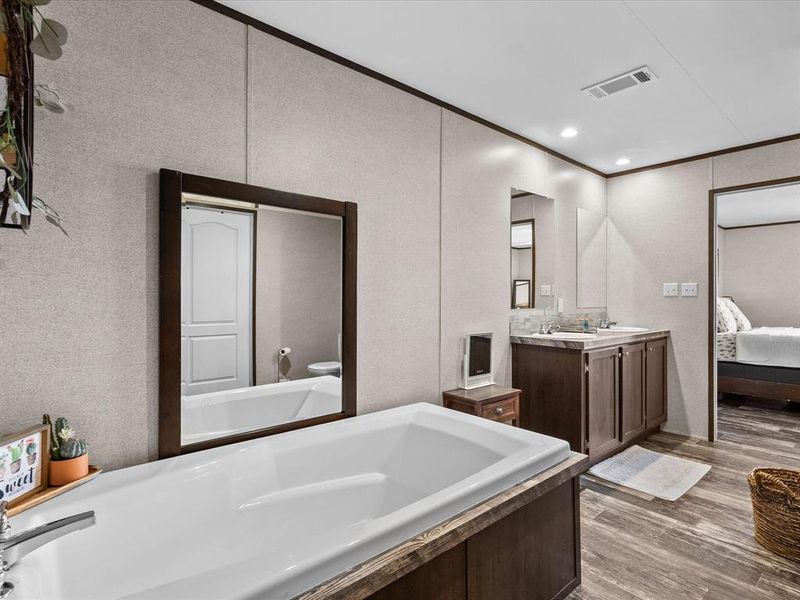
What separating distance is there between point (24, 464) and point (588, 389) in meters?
2.93

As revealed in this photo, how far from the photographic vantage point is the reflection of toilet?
2.20 m

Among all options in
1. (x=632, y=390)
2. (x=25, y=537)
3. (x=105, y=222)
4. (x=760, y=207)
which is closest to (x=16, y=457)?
(x=25, y=537)

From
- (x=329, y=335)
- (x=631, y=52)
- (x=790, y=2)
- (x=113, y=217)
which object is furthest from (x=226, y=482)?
(x=790, y=2)

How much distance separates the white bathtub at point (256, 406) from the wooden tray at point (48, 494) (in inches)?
13.4

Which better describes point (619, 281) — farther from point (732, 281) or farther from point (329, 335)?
point (732, 281)

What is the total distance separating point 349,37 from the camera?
6.92 ft

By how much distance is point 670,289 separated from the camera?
13.0 ft

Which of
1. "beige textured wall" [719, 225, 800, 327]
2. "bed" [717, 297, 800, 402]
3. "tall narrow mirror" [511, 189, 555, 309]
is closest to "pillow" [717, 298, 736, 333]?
"bed" [717, 297, 800, 402]

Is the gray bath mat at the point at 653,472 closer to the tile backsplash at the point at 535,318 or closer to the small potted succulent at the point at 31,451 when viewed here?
the tile backsplash at the point at 535,318

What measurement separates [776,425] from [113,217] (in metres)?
5.48

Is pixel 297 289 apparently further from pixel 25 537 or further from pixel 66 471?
pixel 25 537

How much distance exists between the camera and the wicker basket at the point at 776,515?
2.05 metres

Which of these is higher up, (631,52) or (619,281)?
(631,52)

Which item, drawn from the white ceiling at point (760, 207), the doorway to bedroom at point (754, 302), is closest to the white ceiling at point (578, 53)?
the doorway to bedroom at point (754, 302)
